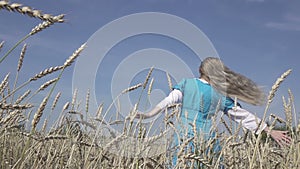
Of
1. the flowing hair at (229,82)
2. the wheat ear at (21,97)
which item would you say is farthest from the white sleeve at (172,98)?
the wheat ear at (21,97)

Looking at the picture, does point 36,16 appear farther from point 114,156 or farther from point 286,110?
point 286,110

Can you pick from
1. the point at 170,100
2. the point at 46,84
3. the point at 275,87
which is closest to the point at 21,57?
the point at 46,84

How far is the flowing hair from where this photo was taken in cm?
440

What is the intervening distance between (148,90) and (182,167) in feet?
3.08

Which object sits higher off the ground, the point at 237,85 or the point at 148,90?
the point at 237,85

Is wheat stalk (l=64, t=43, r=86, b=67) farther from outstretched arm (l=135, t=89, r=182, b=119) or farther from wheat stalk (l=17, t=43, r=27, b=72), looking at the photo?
outstretched arm (l=135, t=89, r=182, b=119)

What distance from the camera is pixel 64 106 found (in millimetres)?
2588

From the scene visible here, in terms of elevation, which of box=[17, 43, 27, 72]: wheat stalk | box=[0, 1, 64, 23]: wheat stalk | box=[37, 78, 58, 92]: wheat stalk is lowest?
box=[0, 1, 64, 23]: wheat stalk

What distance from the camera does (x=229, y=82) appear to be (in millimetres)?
4598

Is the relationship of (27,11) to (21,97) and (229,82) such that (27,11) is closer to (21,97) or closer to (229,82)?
(21,97)

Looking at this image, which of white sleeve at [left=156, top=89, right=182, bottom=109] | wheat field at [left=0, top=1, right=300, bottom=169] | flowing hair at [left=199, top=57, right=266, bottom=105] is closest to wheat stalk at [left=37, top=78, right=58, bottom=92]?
wheat field at [left=0, top=1, right=300, bottom=169]

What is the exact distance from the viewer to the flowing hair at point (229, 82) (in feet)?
14.4

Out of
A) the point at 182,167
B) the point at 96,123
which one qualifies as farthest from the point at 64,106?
the point at 182,167

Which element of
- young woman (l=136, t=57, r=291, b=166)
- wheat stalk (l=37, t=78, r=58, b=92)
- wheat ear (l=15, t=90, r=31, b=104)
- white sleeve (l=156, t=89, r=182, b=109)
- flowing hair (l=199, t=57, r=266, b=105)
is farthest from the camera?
flowing hair (l=199, t=57, r=266, b=105)
